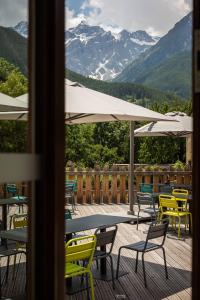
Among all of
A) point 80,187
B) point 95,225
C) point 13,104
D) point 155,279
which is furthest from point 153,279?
point 80,187

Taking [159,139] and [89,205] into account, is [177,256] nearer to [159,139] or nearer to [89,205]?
[89,205]

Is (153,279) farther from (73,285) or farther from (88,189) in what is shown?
(88,189)

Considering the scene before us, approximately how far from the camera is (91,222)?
16.6ft

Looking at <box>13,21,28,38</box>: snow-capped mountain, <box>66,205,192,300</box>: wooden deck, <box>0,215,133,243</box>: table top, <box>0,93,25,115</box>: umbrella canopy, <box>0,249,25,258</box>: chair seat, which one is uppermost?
<box>13,21,28,38</box>: snow-capped mountain

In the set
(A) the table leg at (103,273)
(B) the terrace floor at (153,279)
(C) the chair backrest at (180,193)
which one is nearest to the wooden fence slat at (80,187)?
(C) the chair backrest at (180,193)

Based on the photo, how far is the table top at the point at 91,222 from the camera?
15.3ft

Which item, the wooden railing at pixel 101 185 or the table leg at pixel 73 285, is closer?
the table leg at pixel 73 285

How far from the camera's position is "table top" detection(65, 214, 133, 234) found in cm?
467

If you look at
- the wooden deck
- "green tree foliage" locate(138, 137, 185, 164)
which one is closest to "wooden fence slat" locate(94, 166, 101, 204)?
the wooden deck

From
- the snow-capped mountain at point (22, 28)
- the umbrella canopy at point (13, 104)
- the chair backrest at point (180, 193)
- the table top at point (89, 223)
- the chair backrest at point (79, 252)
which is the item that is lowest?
the chair backrest at point (79, 252)

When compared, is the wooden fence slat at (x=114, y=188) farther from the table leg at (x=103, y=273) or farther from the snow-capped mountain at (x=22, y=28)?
the snow-capped mountain at (x=22, y=28)

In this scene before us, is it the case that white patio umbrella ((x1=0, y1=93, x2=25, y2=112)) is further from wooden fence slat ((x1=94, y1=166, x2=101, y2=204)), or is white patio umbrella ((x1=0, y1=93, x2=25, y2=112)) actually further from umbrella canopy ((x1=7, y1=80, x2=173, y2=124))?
wooden fence slat ((x1=94, y1=166, x2=101, y2=204))

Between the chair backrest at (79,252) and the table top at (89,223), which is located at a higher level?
the table top at (89,223)

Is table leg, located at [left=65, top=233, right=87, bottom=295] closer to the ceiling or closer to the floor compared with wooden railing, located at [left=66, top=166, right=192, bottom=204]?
closer to the floor
